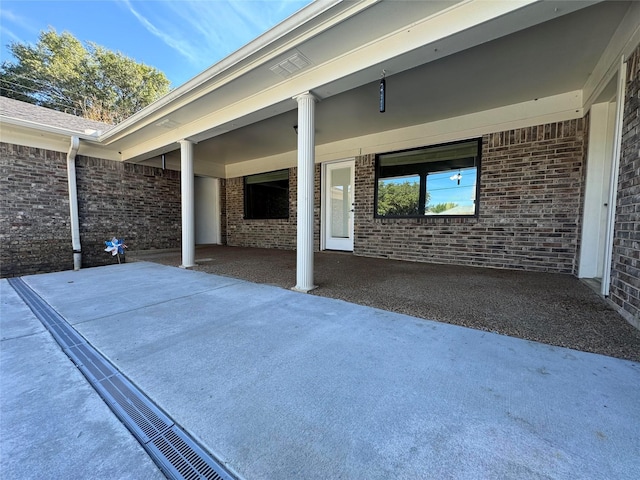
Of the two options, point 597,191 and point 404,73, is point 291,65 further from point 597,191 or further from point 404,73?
point 597,191

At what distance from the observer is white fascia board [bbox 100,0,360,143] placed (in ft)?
7.70

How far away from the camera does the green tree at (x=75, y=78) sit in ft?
41.3

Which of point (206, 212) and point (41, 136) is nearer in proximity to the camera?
point (41, 136)

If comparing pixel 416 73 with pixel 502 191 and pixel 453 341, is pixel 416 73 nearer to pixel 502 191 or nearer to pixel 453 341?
pixel 502 191

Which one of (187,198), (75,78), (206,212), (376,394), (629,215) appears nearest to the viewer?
(376,394)

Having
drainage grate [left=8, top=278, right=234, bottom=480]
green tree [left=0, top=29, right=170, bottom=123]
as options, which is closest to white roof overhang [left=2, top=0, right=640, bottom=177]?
drainage grate [left=8, top=278, right=234, bottom=480]

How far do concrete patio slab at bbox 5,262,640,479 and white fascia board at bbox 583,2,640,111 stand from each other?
284 centimetres

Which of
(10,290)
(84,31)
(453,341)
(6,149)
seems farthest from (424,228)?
(84,31)

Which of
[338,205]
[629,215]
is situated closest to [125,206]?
[338,205]

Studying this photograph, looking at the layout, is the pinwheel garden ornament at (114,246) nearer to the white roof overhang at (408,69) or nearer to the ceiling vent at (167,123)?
the white roof overhang at (408,69)

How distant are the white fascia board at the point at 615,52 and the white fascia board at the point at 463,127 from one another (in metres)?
0.37

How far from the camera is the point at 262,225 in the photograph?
27.0ft

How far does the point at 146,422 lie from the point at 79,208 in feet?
22.5

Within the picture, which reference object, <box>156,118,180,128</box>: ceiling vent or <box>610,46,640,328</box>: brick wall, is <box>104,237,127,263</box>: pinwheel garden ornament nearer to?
<box>156,118,180,128</box>: ceiling vent
